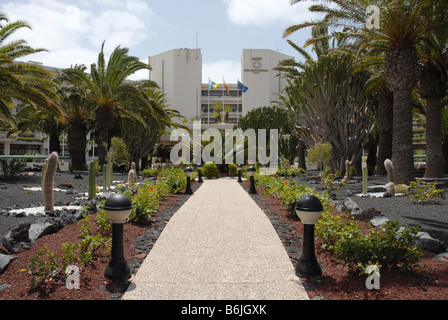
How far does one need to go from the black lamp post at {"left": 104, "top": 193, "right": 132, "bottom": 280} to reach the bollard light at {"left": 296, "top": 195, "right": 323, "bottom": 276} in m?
1.85

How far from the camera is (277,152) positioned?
23.9m

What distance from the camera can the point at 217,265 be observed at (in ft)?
14.1

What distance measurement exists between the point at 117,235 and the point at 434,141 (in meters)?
14.4

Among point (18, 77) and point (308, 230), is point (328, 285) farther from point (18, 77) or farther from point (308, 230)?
point (18, 77)

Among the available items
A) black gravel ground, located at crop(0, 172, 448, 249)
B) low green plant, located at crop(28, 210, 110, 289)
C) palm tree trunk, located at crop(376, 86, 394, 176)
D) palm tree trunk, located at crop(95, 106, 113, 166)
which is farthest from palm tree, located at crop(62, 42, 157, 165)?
low green plant, located at crop(28, 210, 110, 289)

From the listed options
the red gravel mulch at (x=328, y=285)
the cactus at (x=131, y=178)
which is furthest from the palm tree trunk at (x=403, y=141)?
the cactus at (x=131, y=178)

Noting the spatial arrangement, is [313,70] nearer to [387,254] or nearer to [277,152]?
[277,152]

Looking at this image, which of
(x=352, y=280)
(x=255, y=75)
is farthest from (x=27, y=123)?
(x=255, y=75)

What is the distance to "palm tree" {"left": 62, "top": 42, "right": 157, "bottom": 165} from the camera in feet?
62.6

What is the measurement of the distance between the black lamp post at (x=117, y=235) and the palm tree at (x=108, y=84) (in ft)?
50.8

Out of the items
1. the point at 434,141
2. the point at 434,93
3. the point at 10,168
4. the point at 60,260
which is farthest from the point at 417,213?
the point at 10,168

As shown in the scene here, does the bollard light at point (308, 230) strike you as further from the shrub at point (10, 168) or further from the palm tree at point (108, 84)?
the palm tree at point (108, 84)
